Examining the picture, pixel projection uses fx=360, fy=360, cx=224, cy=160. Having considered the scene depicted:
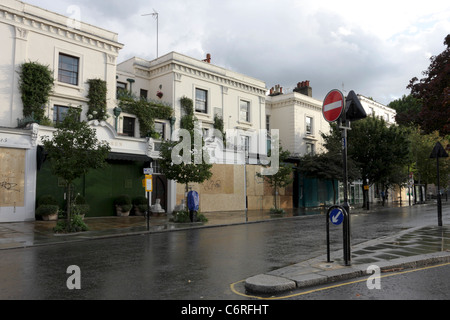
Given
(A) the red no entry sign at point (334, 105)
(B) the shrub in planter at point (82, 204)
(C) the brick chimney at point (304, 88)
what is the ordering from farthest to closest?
(C) the brick chimney at point (304, 88) → (B) the shrub in planter at point (82, 204) → (A) the red no entry sign at point (334, 105)

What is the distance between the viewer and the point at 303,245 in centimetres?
1026

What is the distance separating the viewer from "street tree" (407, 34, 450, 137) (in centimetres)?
1123

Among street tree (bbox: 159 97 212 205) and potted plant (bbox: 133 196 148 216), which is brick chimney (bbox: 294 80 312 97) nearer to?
potted plant (bbox: 133 196 148 216)

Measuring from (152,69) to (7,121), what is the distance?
1137cm

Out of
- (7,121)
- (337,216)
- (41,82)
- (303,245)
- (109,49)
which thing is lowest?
(303,245)

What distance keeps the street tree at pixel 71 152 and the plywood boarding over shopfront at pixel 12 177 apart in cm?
496

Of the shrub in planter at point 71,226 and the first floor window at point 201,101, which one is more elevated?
the first floor window at point 201,101

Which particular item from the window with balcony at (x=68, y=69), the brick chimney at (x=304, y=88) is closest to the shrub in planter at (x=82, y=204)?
the window with balcony at (x=68, y=69)

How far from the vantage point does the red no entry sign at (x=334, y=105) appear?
24.3 feet

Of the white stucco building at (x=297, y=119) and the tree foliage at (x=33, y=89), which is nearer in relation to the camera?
the tree foliage at (x=33, y=89)

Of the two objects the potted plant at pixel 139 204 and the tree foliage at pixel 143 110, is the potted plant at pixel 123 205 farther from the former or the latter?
the tree foliage at pixel 143 110

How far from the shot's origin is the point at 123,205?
21.4m
